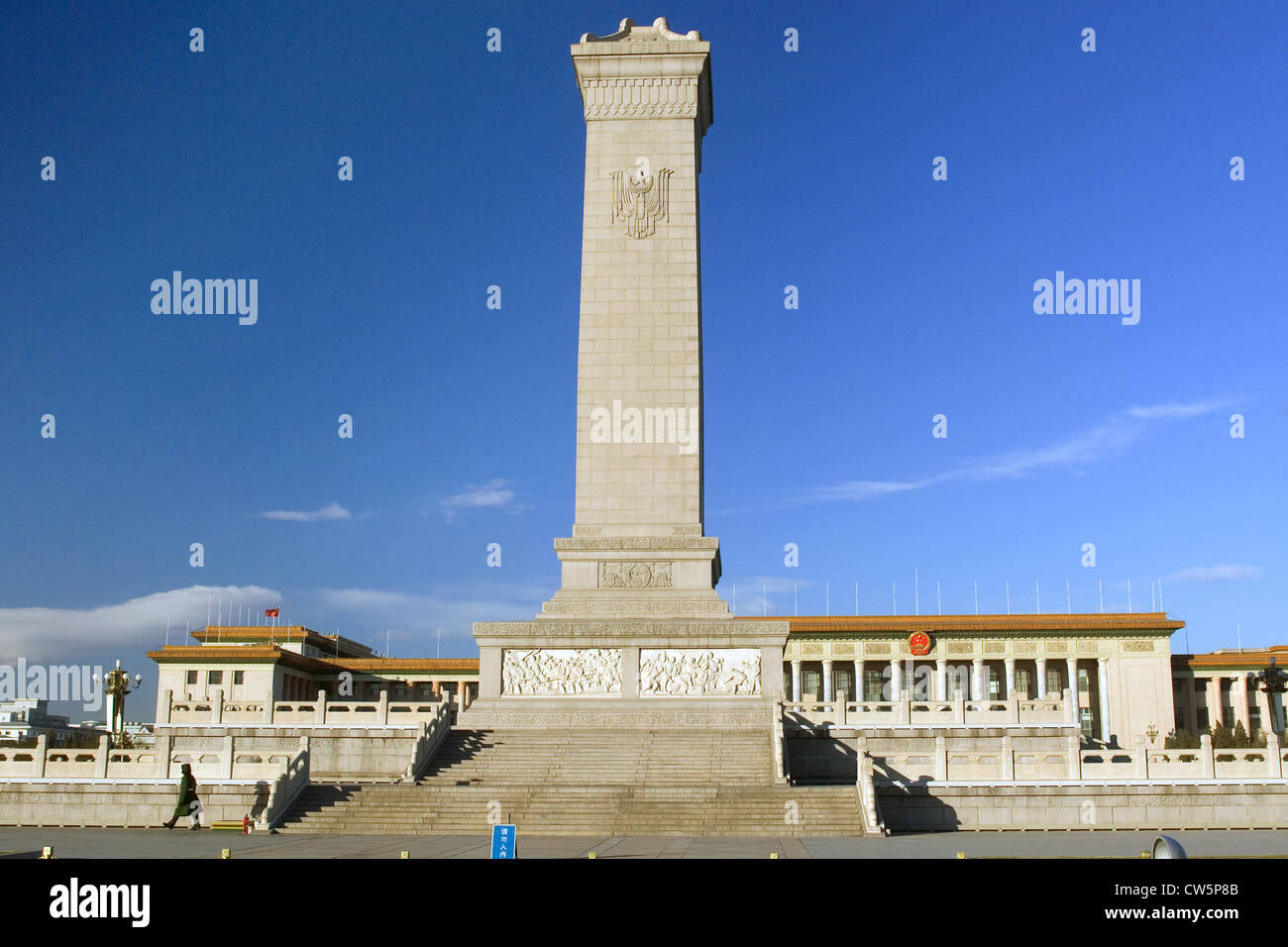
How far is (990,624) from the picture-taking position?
222 feet

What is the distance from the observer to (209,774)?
21.5 meters

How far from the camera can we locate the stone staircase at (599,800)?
19.6 metres

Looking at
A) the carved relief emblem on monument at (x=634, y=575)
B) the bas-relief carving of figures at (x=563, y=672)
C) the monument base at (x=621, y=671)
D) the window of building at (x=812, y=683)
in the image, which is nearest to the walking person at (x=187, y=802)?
the monument base at (x=621, y=671)

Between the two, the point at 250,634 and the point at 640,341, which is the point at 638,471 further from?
the point at 250,634

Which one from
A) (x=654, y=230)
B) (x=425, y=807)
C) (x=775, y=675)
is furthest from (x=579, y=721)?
(x=654, y=230)

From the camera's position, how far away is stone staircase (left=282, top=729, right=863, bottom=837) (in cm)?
1956

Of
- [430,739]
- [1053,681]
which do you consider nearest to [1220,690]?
[1053,681]

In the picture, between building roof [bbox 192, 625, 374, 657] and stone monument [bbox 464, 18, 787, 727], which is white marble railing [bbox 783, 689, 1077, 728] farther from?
building roof [bbox 192, 625, 374, 657]

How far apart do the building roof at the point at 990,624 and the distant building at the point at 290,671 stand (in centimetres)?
2097

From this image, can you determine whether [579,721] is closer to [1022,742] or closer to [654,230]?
[1022,742]

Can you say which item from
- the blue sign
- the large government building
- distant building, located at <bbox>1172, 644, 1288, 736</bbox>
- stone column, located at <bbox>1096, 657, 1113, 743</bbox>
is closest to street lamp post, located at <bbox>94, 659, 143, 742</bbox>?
the large government building

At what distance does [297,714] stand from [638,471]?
34.8 ft
